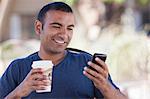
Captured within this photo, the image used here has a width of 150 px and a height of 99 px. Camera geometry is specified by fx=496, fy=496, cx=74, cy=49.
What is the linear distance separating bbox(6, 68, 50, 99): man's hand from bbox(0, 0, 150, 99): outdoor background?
60.8 inches

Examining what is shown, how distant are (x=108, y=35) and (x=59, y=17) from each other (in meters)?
6.60

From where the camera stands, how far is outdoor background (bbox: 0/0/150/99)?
7.09 meters

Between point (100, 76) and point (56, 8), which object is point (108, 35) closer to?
point (56, 8)

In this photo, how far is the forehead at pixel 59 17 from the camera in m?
3.06

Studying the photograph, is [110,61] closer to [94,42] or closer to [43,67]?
[94,42]

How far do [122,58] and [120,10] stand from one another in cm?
606

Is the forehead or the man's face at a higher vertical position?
the forehead

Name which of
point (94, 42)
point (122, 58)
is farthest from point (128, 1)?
point (122, 58)

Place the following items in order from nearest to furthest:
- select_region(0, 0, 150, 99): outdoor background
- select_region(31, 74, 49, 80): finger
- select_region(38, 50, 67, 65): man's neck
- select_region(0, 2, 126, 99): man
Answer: select_region(31, 74, 49, 80): finger, select_region(0, 2, 126, 99): man, select_region(38, 50, 67, 65): man's neck, select_region(0, 0, 150, 99): outdoor background

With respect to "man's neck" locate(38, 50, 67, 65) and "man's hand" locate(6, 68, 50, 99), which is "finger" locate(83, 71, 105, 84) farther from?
"man's neck" locate(38, 50, 67, 65)

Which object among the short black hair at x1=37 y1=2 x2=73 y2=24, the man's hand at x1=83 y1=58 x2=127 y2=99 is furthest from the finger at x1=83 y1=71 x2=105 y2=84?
the short black hair at x1=37 y1=2 x2=73 y2=24

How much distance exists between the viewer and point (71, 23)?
3.06 m

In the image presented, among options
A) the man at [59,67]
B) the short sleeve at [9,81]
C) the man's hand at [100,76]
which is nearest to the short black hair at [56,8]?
the man at [59,67]

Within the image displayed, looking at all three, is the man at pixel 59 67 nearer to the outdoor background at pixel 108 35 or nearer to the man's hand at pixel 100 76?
the man's hand at pixel 100 76
